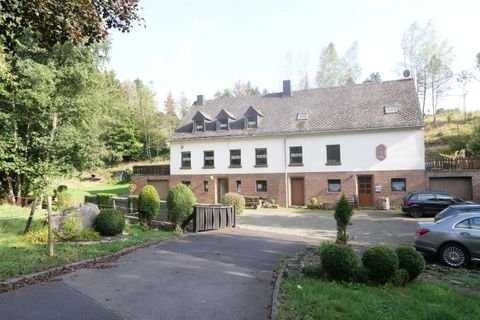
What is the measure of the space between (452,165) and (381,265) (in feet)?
71.7

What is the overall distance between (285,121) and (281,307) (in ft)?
87.3

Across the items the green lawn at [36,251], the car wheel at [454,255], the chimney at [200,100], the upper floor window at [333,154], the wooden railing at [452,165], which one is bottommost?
the car wheel at [454,255]

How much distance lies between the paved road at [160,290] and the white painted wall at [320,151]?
61.6 feet

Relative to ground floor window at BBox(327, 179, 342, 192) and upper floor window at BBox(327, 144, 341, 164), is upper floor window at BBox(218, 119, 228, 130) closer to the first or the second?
upper floor window at BBox(327, 144, 341, 164)

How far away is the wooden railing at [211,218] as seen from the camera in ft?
52.0

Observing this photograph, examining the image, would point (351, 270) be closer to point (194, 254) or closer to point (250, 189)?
point (194, 254)

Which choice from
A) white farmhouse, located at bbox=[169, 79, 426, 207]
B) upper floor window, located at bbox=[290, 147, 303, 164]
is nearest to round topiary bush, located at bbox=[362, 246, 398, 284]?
white farmhouse, located at bbox=[169, 79, 426, 207]

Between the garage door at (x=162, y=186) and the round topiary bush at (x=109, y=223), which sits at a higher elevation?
the garage door at (x=162, y=186)

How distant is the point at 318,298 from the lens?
6238 millimetres

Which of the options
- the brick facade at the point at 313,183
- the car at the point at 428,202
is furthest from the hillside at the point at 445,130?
the car at the point at 428,202

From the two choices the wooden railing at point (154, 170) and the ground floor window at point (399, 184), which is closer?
the ground floor window at point (399, 184)

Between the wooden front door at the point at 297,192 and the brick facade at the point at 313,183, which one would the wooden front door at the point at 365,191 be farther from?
the wooden front door at the point at 297,192

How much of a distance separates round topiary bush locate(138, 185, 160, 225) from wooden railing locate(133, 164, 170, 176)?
18.6 metres

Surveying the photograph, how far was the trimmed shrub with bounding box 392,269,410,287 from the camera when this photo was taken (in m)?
7.67
